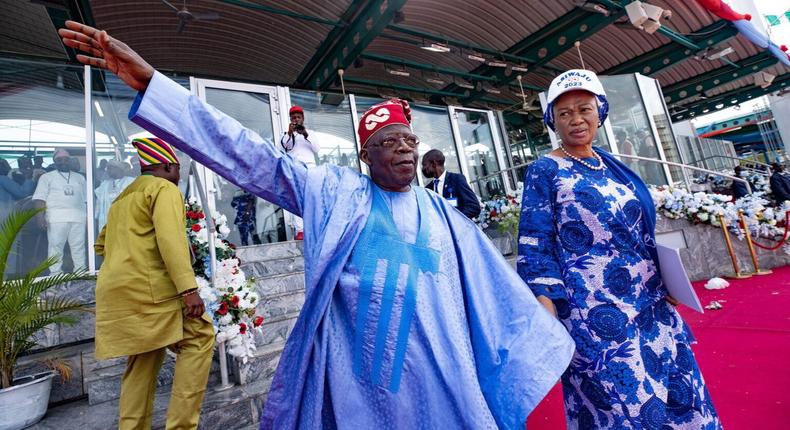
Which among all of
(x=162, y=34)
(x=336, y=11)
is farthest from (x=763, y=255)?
(x=162, y=34)

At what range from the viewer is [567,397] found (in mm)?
1558

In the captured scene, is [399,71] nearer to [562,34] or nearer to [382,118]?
[562,34]

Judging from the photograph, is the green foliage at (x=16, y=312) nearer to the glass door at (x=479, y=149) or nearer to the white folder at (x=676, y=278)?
the white folder at (x=676, y=278)

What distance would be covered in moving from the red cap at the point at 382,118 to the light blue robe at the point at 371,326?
32cm

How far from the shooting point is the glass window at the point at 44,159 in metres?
4.34

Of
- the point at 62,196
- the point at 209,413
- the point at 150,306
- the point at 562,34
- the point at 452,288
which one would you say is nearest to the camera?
the point at 452,288

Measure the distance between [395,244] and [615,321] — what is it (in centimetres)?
86

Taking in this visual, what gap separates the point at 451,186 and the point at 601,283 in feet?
9.50

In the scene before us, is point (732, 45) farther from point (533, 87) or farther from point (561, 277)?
point (561, 277)

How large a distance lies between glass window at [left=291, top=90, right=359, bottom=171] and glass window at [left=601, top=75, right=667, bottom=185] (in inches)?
247

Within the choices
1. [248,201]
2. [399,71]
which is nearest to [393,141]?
[248,201]

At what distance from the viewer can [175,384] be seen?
225cm

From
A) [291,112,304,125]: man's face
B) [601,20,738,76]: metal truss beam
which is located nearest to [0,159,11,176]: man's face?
[291,112,304,125]: man's face

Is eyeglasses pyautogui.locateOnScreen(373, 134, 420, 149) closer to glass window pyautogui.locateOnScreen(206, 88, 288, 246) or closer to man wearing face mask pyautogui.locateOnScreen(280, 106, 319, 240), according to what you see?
man wearing face mask pyautogui.locateOnScreen(280, 106, 319, 240)
